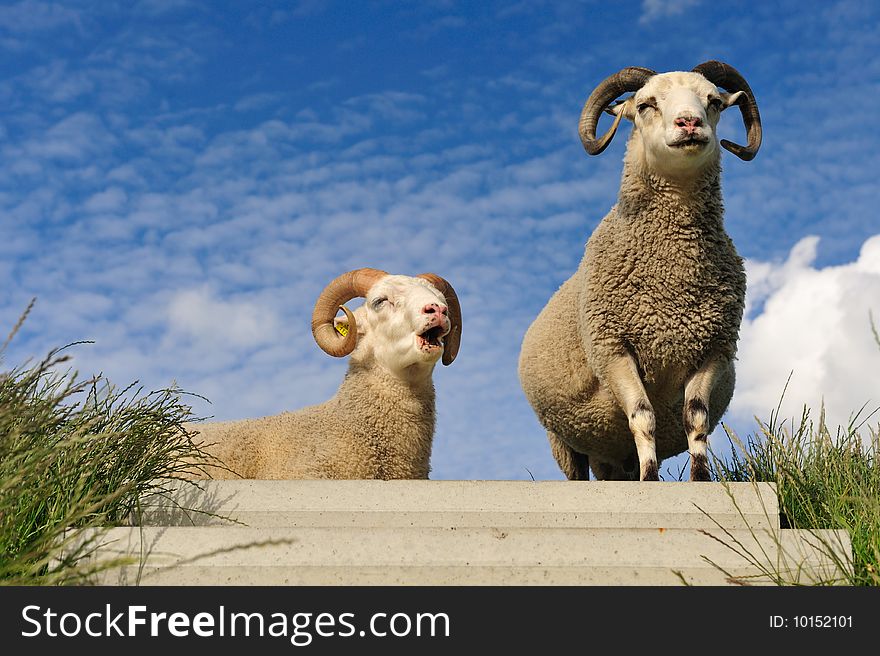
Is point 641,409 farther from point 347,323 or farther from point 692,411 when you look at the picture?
point 347,323

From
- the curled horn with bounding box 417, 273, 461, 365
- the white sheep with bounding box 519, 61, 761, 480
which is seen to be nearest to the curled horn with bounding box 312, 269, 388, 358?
the curled horn with bounding box 417, 273, 461, 365

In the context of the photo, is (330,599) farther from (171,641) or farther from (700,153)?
(700,153)

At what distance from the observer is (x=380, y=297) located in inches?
284

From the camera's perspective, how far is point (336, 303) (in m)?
7.46

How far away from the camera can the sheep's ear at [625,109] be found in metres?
7.53

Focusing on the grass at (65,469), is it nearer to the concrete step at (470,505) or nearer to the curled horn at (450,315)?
the concrete step at (470,505)

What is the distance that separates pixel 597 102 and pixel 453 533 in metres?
4.28

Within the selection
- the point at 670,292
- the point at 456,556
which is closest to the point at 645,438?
the point at 670,292

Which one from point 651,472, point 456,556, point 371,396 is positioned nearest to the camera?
point 456,556

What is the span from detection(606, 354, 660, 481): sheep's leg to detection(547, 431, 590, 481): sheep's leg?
1.85m

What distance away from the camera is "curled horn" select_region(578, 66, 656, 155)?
A: 24.8ft

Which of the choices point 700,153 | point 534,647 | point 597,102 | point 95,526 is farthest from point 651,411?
point 95,526

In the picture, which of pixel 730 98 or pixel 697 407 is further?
pixel 730 98

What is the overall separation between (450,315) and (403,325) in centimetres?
70
